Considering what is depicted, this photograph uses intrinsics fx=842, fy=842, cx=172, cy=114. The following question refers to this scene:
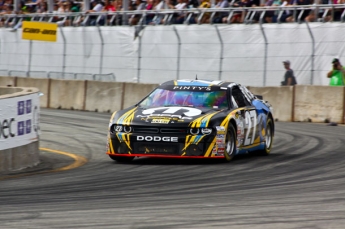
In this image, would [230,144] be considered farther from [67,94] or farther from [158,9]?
[158,9]

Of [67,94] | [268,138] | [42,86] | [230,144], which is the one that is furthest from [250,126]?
[42,86]

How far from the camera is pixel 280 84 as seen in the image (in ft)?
76.0

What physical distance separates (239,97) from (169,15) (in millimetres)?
13193

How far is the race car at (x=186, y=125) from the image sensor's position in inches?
481

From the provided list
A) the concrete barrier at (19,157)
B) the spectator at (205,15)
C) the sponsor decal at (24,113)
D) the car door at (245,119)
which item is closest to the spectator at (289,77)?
the spectator at (205,15)

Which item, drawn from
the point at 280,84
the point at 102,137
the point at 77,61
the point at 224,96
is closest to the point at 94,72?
the point at 77,61

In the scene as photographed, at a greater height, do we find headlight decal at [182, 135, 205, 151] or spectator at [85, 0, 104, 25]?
spectator at [85, 0, 104, 25]

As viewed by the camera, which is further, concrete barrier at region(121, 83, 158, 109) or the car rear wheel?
concrete barrier at region(121, 83, 158, 109)

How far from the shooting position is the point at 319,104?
21.6m

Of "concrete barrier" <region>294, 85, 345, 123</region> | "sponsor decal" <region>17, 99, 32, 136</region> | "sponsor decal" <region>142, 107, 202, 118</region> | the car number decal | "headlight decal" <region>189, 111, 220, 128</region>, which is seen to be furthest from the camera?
"concrete barrier" <region>294, 85, 345, 123</region>

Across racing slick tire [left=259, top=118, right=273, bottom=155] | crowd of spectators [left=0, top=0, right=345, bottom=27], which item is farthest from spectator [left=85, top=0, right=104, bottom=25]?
racing slick tire [left=259, top=118, right=273, bottom=155]

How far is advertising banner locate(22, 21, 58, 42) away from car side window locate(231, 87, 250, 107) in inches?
637

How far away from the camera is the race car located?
12.2 meters

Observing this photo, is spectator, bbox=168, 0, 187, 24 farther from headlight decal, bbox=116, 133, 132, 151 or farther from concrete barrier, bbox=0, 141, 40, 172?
headlight decal, bbox=116, 133, 132, 151
